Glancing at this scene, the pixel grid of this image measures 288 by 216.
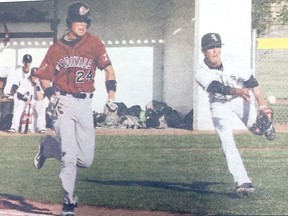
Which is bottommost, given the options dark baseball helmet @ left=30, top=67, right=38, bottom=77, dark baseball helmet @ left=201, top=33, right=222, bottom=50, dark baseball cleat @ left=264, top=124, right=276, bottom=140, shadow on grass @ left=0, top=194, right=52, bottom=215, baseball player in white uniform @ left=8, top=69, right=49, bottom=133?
shadow on grass @ left=0, top=194, right=52, bottom=215

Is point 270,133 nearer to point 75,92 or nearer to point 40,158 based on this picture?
point 75,92

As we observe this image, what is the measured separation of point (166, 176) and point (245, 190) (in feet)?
2.88

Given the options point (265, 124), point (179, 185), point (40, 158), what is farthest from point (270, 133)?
point (40, 158)

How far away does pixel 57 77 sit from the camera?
8.37 meters

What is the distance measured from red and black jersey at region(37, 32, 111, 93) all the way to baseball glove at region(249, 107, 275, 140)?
5.77 ft

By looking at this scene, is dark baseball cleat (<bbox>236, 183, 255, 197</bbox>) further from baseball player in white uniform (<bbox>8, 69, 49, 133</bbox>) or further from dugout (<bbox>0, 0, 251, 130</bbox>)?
baseball player in white uniform (<bbox>8, 69, 49, 133</bbox>)

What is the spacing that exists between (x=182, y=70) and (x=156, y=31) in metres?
0.59

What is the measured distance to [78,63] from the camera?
8.30 m

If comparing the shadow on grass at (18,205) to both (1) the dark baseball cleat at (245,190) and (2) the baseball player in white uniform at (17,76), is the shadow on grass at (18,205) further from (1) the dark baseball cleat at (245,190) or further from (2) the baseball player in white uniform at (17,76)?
(1) the dark baseball cleat at (245,190)

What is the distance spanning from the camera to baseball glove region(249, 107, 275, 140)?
7.72 m

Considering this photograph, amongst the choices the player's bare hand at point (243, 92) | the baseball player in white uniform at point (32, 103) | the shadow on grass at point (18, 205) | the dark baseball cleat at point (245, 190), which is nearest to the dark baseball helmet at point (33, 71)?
the baseball player in white uniform at point (32, 103)

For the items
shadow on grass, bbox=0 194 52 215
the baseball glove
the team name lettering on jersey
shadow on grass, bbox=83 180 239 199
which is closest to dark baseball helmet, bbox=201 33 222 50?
the baseball glove

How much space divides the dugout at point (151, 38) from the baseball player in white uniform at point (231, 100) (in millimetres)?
116

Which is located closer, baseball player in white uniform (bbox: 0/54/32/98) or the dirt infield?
the dirt infield
